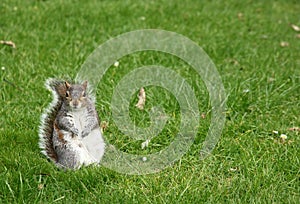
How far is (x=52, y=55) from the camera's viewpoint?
4477 millimetres

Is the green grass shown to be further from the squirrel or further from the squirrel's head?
the squirrel's head

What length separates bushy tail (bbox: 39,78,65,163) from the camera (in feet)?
9.48

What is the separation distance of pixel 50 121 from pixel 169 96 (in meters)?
1.05

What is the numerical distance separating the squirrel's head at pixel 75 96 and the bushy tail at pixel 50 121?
105 millimetres

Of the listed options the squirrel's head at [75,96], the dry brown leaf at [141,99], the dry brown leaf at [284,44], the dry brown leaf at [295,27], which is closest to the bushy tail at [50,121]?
the squirrel's head at [75,96]

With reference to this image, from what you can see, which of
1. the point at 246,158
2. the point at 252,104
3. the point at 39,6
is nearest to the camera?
the point at 246,158

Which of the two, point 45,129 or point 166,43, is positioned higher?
point 45,129

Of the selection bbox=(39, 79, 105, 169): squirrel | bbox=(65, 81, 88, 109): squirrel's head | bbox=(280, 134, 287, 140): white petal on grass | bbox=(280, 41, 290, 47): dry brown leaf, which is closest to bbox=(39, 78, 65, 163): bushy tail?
bbox=(39, 79, 105, 169): squirrel

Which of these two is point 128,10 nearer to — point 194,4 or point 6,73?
point 194,4

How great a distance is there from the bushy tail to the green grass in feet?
0.20

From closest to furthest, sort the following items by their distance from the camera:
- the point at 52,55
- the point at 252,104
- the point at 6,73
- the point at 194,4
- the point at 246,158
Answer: the point at 246,158
the point at 252,104
the point at 6,73
the point at 52,55
the point at 194,4

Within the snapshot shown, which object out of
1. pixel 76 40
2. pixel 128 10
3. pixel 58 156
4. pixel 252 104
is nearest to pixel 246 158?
pixel 252 104

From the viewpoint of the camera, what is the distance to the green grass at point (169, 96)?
2.71 m

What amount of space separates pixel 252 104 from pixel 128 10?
2371mm
